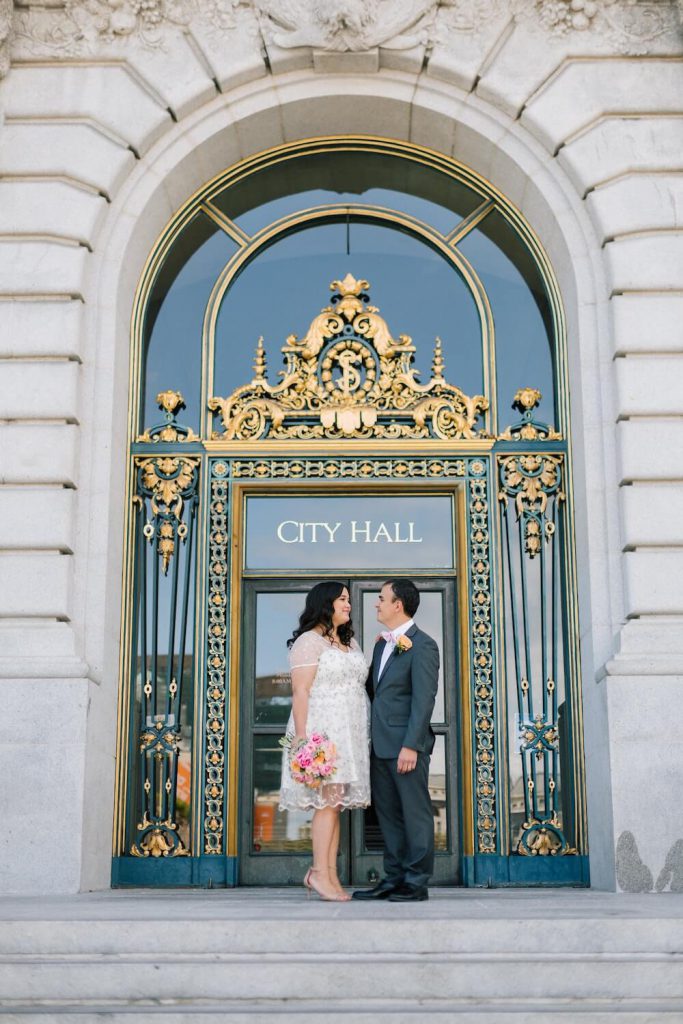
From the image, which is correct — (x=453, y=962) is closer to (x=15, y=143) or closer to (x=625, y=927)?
(x=625, y=927)

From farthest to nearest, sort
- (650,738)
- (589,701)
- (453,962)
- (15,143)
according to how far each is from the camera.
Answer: (15,143) < (589,701) < (650,738) < (453,962)

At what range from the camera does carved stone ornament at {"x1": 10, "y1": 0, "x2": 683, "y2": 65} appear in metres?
11.9

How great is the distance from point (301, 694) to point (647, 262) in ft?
16.8

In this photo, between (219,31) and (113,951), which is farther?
(219,31)

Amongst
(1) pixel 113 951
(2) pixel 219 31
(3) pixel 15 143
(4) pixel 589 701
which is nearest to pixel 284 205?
(2) pixel 219 31

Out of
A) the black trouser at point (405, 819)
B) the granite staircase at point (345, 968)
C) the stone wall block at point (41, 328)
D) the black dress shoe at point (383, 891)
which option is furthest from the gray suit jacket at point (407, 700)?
the stone wall block at point (41, 328)

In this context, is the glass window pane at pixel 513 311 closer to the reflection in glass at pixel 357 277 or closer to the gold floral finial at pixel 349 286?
the reflection in glass at pixel 357 277

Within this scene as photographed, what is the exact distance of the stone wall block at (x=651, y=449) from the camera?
10898 millimetres

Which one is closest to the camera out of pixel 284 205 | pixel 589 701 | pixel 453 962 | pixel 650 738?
pixel 453 962

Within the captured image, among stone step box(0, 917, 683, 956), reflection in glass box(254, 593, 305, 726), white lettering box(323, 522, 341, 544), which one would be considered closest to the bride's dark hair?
reflection in glass box(254, 593, 305, 726)

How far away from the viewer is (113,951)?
281 inches

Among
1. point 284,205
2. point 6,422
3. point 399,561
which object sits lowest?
point 399,561

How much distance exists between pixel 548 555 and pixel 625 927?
→ 201 inches

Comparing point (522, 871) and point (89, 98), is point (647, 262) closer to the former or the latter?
point (89, 98)
